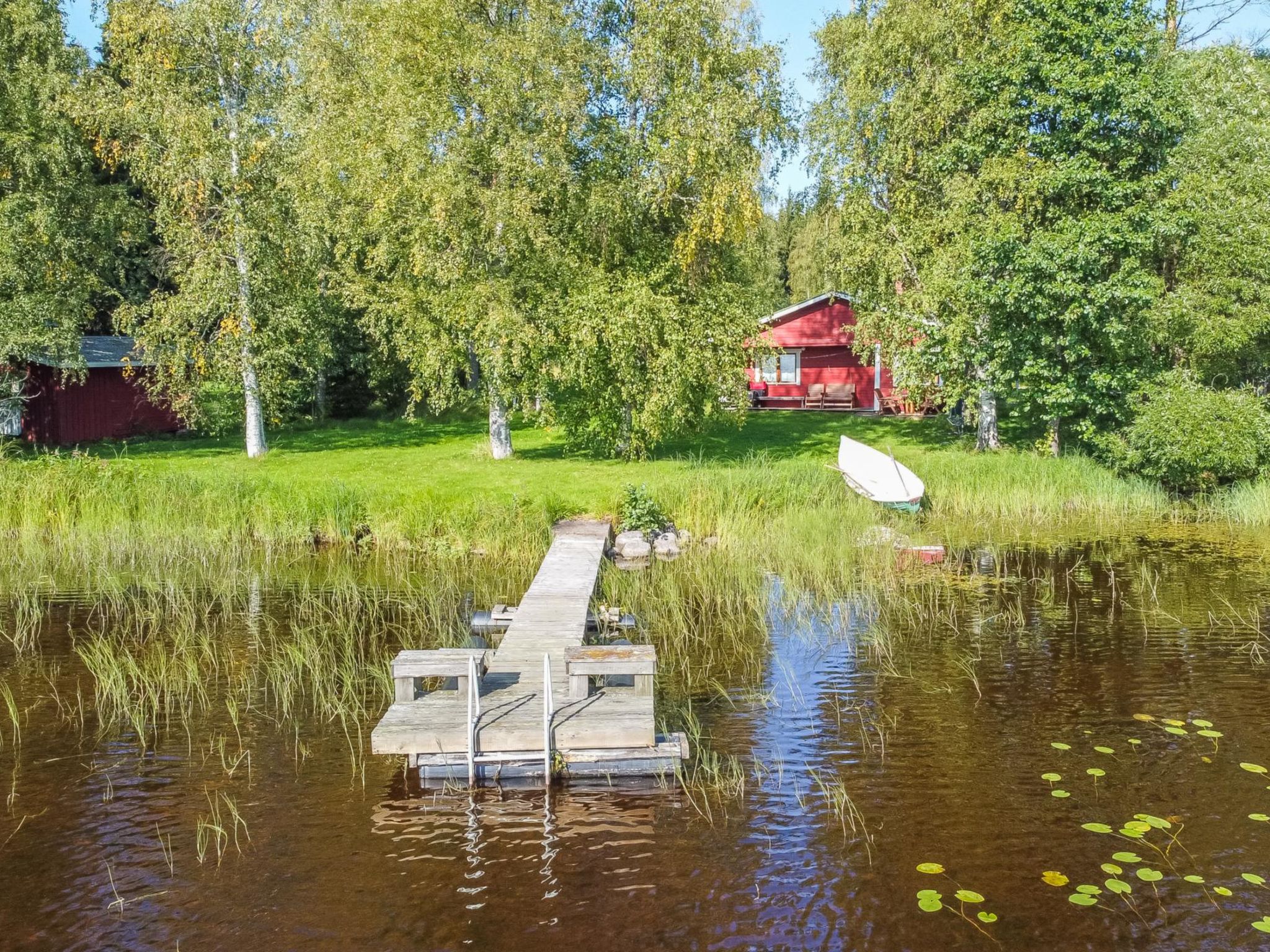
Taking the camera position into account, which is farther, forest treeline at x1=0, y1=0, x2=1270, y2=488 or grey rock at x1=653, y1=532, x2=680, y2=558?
forest treeline at x1=0, y1=0, x2=1270, y2=488

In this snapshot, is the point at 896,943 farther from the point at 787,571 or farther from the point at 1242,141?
the point at 1242,141

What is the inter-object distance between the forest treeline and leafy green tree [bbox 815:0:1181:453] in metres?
0.09

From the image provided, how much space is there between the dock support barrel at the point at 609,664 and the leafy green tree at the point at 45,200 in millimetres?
18667

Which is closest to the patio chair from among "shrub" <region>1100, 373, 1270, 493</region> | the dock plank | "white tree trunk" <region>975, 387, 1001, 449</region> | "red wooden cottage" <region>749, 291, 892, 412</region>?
"red wooden cottage" <region>749, 291, 892, 412</region>

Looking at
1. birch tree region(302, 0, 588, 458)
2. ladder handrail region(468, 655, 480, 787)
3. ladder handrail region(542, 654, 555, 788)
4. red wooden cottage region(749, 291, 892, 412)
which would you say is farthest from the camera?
red wooden cottage region(749, 291, 892, 412)

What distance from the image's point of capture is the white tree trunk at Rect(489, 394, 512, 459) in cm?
2527

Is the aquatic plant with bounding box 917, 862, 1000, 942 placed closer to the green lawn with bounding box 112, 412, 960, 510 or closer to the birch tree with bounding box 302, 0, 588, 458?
the green lawn with bounding box 112, 412, 960, 510

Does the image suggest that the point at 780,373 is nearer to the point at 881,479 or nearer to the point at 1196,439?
the point at 1196,439

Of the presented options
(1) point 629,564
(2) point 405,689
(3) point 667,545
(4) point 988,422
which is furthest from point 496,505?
(4) point 988,422

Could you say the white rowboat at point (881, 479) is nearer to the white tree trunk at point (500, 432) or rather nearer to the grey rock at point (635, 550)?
the grey rock at point (635, 550)

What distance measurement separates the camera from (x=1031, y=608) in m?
13.9

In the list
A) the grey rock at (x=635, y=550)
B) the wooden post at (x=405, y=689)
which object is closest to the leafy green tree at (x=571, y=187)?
the grey rock at (x=635, y=550)

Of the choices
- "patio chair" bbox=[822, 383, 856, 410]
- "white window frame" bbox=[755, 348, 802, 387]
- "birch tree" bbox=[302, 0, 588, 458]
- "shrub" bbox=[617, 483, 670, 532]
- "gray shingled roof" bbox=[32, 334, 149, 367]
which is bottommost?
"shrub" bbox=[617, 483, 670, 532]

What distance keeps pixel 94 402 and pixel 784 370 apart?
23.2 metres
